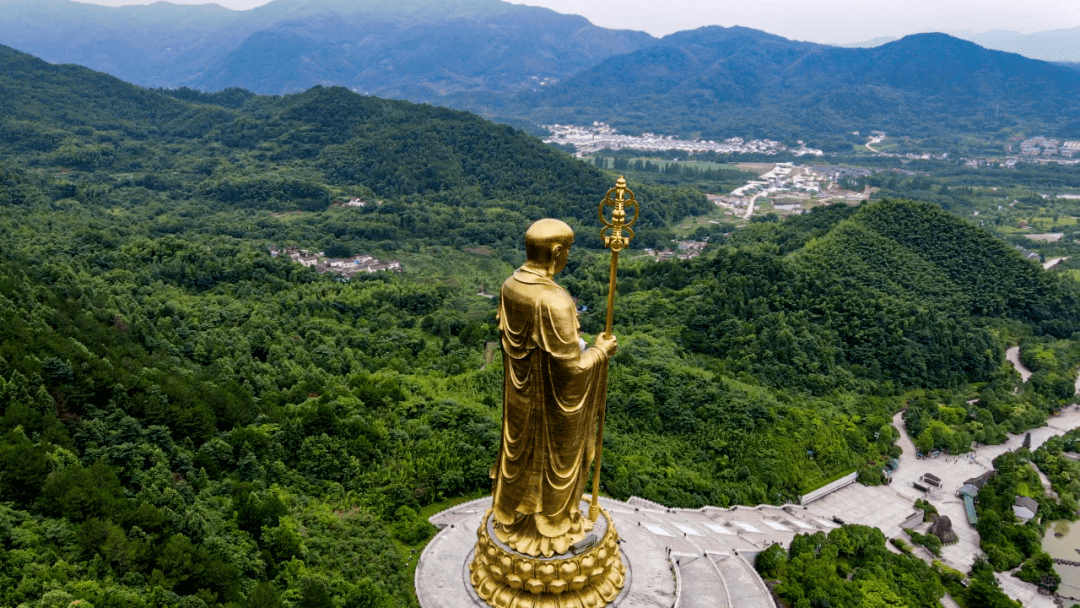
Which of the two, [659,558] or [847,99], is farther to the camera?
[847,99]

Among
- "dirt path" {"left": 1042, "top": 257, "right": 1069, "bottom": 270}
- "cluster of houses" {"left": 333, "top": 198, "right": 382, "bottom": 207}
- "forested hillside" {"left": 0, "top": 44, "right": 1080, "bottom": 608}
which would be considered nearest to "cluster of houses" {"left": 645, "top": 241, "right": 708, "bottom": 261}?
"forested hillside" {"left": 0, "top": 44, "right": 1080, "bottom": 608}

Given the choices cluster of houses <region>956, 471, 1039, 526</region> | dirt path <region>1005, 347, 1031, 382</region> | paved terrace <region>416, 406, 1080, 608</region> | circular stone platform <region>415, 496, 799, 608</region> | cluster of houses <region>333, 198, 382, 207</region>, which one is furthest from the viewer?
cluster of houses <region>333, 198, 382, 207</region>

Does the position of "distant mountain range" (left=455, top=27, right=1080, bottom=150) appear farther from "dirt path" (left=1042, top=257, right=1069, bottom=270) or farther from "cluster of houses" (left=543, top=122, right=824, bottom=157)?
"dirt path" (left=1042, top=257, right=1069, bottom=270)

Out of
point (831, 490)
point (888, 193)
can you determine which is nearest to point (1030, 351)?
point (831, 490)

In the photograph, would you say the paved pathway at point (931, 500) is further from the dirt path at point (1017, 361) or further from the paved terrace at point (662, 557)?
the dirt path at point (1017, 361)

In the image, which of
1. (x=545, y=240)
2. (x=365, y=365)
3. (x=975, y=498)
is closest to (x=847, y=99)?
(x=975, y=498)

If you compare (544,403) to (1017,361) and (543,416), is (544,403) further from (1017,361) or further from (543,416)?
(1017,361)

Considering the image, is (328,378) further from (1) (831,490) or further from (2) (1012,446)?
(2) (1012,446)
